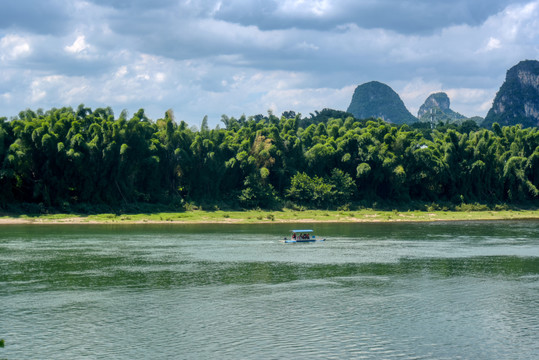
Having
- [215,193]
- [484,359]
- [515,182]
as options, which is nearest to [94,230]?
[215,193]

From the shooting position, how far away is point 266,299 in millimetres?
31516

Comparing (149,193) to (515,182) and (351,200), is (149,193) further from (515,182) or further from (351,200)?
(515,182)

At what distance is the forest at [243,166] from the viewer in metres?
77.6

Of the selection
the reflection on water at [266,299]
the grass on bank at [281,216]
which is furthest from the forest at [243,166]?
the reflection on water at [266,299]

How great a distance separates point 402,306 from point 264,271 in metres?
12.5

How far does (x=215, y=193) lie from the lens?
89.5 m

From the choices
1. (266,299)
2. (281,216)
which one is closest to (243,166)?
(281,216)

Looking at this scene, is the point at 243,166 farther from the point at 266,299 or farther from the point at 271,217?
the point at 266,299

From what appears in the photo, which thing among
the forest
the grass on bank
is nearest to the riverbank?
the grass on bank

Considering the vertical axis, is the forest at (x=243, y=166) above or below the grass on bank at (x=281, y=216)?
above

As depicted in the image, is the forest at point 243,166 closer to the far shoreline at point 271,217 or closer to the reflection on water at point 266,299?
the far shoreline at point 271,217

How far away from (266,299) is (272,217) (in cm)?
5181

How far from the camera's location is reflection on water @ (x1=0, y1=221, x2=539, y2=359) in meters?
23.4

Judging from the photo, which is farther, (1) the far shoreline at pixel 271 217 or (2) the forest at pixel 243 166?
(2) the forest at pixel 243 166
